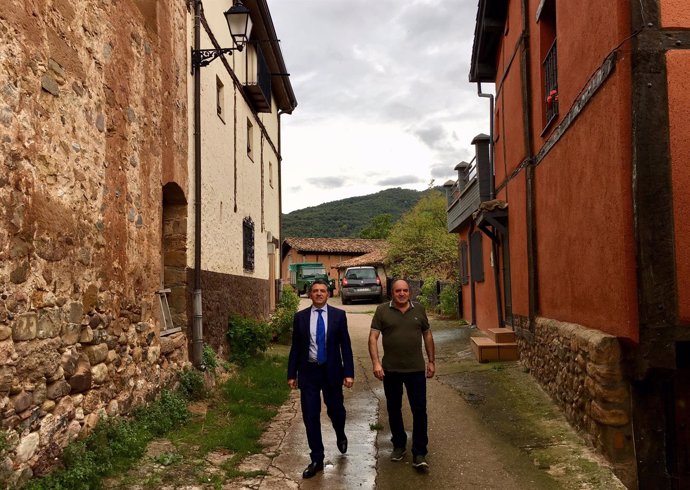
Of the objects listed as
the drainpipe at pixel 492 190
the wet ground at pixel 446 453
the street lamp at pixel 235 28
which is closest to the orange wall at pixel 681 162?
the wet ground at pixel 446 453

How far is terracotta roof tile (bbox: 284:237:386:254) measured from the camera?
4525 cm

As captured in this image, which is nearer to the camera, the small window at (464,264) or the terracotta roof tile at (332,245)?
the small window at (464,264)

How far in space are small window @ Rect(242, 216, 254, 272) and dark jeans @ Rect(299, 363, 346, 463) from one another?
6542mm

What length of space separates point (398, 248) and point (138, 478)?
24.3m

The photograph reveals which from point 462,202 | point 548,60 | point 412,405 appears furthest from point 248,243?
point 412,405

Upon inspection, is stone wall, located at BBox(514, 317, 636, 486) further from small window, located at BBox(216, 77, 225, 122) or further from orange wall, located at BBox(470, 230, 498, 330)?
small window, located at BBox(216, 77, 225, 122)

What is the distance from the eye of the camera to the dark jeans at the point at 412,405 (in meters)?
5.14

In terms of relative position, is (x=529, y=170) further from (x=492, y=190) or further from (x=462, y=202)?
(x=462, y=202)

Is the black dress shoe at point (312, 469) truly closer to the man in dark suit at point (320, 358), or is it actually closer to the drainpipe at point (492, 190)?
the man in dark suit at point (320, 358)

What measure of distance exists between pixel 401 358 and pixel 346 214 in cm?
8825

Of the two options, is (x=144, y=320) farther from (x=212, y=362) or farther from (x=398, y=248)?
(x=398, y=248)

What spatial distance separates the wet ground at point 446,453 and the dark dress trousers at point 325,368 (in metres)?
0.51

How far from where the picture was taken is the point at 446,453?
5.51 meters

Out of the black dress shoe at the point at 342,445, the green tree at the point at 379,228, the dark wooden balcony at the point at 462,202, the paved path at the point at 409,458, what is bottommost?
the paved path at the point at 409,458
